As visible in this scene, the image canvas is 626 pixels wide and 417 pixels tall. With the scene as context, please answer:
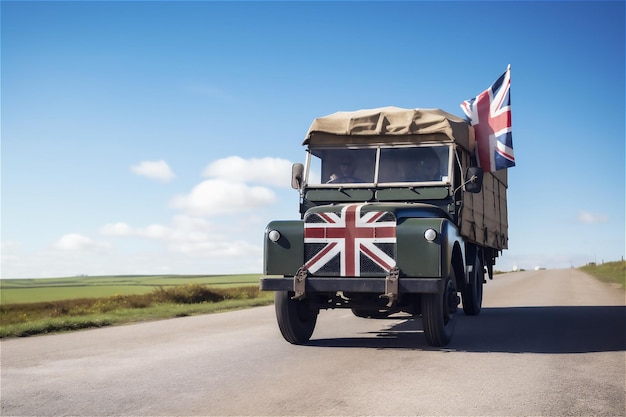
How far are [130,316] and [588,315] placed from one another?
30.9 feet

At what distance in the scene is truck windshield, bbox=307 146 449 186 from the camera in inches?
376

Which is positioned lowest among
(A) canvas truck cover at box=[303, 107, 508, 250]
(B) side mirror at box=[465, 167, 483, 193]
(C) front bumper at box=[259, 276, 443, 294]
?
(C) front bumper at box=[259, 276, 443, 294]

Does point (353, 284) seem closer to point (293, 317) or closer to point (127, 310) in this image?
A: point (293, 317)

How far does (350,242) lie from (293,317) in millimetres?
1343

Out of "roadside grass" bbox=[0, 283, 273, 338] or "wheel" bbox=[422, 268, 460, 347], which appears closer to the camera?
"wheel" bbox=[422, 268, 460, 347]

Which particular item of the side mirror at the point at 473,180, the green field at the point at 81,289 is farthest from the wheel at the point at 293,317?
the green field at the point at 81,289

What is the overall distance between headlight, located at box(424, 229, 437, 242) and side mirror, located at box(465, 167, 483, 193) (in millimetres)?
1561

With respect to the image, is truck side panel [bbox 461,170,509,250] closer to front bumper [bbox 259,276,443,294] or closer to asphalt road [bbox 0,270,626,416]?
asphalt road [bbox 0,270,626,416]

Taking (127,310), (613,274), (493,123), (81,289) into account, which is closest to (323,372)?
(493,123)

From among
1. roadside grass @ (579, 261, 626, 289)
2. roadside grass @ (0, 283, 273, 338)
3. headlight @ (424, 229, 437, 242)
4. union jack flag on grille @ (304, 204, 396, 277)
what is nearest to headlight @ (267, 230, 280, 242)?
union jack flag on grille @ (304, 204, 396, 277)

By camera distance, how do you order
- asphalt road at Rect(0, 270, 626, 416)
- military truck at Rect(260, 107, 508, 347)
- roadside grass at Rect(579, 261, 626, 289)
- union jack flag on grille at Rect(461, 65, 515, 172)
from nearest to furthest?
asphalt road at Rect(0, 270, 626, 416)
military truck at Rect(260, 107, 508, 347)
union jack flag on grille at Rect(461, 65, 515, 172)
roadside grass at Rect(579, 261, 626, 289)

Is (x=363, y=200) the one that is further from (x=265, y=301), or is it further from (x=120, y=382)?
(x=265, y=301)

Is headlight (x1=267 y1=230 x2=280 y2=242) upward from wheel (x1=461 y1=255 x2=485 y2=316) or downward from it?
upward

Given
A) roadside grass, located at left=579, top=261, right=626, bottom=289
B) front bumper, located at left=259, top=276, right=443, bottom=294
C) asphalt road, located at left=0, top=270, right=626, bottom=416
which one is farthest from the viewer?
roadside grass, located at left=579, top=261, right=626, bottom=289
